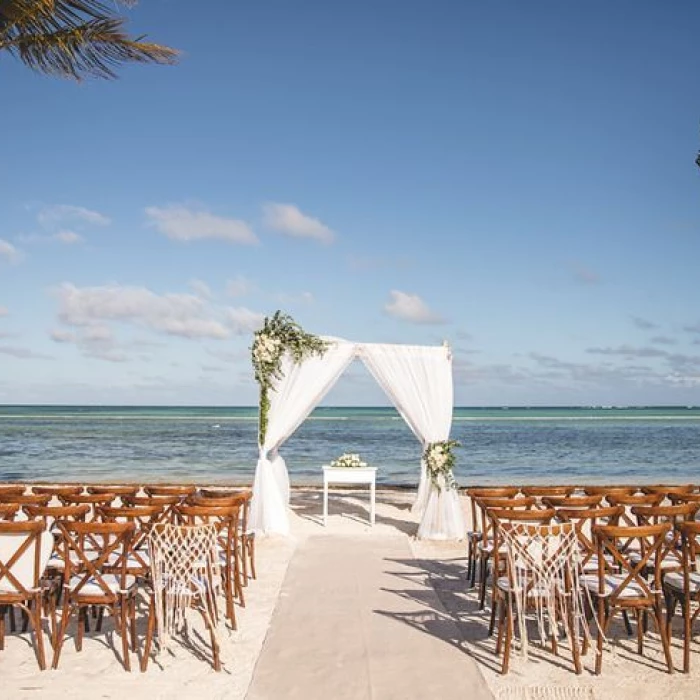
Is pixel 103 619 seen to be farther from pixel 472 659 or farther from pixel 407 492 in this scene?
pixel 407 492

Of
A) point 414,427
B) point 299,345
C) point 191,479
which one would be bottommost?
point 191,479

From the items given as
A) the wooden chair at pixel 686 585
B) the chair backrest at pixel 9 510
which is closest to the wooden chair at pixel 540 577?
the wooden chair at pixel 686 585

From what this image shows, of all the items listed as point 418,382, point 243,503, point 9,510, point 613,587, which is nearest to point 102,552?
point 9,510

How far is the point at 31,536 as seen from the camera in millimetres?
4148

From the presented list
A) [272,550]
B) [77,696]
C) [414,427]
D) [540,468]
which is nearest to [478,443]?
[540,468]

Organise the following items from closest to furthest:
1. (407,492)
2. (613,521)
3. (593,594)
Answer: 1. (593,594)
2. (613,521)
3. (407,492)

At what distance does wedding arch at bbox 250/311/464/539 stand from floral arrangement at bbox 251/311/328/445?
13mm

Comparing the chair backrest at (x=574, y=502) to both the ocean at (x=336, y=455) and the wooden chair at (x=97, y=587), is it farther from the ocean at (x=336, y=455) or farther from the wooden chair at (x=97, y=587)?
A: the ocean at (x=336, y=455)

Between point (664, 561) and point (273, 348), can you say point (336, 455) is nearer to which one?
point (273, 348)

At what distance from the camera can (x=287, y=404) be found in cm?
907

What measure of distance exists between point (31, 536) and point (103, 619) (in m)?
1.35

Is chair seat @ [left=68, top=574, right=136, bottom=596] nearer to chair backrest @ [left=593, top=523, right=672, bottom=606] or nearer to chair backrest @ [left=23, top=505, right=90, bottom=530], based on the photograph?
chair backrest @ [left=23, top=505, right=90, bottom=530]

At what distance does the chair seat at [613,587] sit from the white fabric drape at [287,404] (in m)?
4.63

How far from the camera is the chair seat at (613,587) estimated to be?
4289 millimetres
